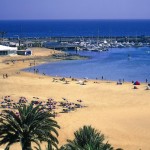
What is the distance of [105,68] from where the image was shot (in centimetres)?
7775

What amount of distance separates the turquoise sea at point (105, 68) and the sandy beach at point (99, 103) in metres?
6.87

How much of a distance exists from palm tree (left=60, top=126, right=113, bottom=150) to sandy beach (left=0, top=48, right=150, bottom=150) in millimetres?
9777

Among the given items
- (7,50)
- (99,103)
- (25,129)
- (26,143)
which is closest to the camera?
(25,129)

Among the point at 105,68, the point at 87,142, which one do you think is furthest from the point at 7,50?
the point at 87,142

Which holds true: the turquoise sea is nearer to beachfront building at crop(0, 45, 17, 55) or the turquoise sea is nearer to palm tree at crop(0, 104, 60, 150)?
beachfront building at crop(0, 45, 17, 55)

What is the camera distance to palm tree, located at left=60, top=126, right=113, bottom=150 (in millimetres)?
17078

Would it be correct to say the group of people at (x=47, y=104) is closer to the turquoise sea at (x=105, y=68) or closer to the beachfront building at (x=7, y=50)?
the turquoise sea at (x=105, y=68)

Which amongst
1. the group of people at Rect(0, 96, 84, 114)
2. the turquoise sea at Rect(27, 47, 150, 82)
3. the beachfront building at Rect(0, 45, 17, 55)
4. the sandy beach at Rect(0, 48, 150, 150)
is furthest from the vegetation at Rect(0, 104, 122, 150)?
the beachfront building at Rect(0, 45, 17, 55)

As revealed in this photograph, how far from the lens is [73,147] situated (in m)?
17.3

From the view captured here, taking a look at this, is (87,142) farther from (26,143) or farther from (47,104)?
(47,104)

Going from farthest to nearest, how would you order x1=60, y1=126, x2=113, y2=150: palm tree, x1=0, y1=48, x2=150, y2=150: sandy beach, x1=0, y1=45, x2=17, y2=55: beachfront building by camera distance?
x1=0, y1=45, x2=17, y2=55: beachfront building, x1=0, y1=48, x2=150, y2=150: sandy beach, x1=60, y1=126, x2=113, y2=150: palm tree

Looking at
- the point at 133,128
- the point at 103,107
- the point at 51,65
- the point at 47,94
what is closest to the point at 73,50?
the point at 51,65

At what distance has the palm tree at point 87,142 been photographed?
17.1 metres

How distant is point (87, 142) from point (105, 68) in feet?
195
